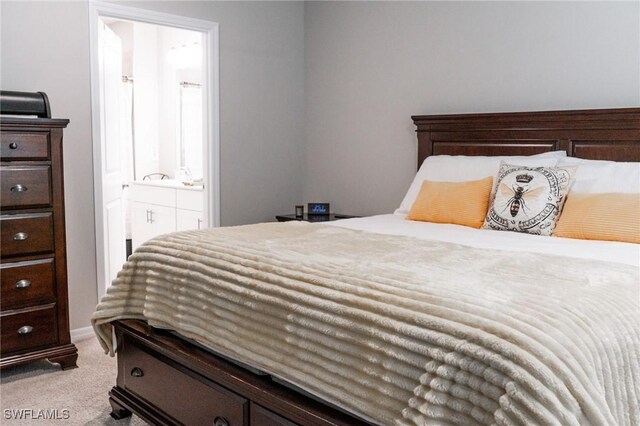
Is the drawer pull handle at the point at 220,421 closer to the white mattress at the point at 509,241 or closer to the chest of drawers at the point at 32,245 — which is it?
the white mattress at the point at 509,241

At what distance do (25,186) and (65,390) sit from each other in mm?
1014

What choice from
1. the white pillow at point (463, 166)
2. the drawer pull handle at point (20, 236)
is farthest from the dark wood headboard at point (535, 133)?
the drawer pull handle at point (20, 236)

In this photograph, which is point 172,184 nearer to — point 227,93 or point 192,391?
point 227,93

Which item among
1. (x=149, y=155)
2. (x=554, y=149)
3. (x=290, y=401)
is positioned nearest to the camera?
(x=290, y=401)

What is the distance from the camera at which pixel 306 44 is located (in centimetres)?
473

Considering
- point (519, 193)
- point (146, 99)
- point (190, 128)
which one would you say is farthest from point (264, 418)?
point (146, 99)

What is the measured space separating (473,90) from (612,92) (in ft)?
2.74

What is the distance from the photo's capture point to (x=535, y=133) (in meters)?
Result: 3.28

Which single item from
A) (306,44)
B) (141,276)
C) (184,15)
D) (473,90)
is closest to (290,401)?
(141,276)

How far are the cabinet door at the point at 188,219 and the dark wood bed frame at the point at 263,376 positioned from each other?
6.61 feet

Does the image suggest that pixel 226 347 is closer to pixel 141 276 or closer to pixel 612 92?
pixel 141 276

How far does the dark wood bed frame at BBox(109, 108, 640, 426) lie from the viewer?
1825 millimetres

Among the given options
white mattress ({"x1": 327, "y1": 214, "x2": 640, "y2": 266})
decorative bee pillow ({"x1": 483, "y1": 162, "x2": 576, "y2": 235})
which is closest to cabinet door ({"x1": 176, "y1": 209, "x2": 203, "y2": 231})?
white mattress ({"x1": 327, "y1": 214, "x2": 640, "y2": 266})

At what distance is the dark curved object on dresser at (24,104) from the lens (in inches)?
115
